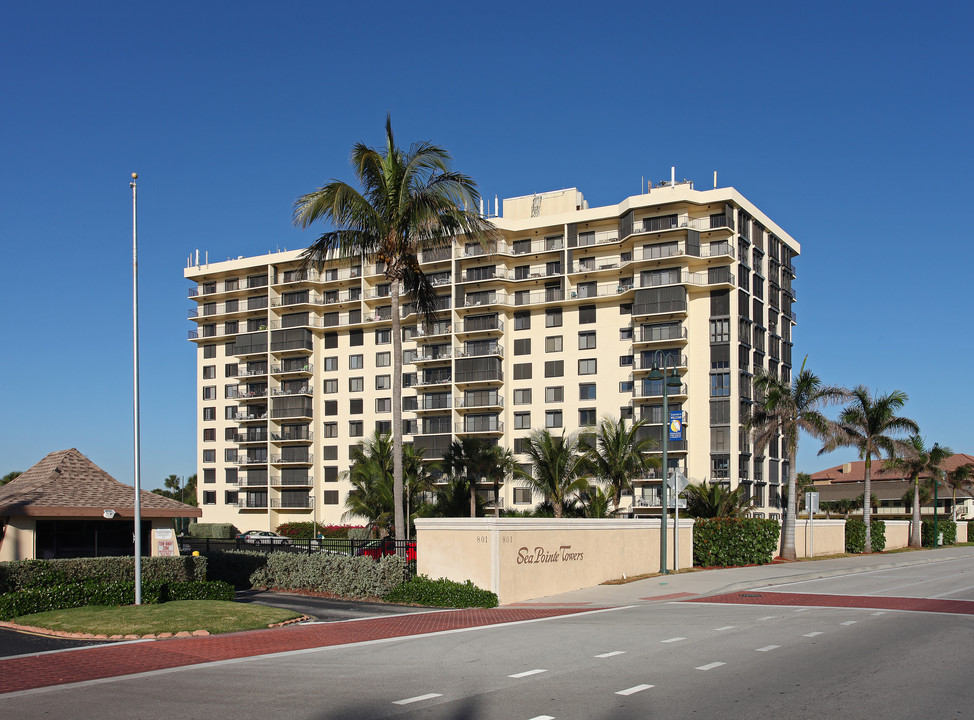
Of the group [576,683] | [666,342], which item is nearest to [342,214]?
[576,683]

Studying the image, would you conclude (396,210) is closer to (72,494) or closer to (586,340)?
(72,494)

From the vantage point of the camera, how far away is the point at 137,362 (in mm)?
19562

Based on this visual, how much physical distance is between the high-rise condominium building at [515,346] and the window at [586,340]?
0.10 m

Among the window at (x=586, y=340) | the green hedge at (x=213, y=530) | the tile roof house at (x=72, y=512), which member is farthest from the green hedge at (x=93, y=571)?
the green hedge at (x=213, y=530)

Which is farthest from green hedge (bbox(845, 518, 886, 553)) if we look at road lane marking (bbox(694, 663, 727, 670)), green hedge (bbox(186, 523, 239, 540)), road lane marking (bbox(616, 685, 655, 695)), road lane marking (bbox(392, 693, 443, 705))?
green hedge (bbox(186, 523, 239, 540))

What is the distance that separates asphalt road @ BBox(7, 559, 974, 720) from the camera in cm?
948

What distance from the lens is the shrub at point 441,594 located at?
68.7 ft

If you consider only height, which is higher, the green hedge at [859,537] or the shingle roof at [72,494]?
the shingle roof at [72,494]

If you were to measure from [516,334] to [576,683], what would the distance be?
61879mm

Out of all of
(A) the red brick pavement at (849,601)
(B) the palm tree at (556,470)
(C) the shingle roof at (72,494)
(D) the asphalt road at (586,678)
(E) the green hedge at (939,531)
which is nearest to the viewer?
(D) the asphalt road at (586,678)

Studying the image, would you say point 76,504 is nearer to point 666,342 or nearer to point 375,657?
point 375,657

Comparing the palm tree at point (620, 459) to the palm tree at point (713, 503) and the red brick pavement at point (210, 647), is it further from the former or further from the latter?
the red brick pavement at point (210, 647)

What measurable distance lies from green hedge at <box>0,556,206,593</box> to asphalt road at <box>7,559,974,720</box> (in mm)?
8873

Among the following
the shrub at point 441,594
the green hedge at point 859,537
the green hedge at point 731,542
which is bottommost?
the green hedge at point 859,537
